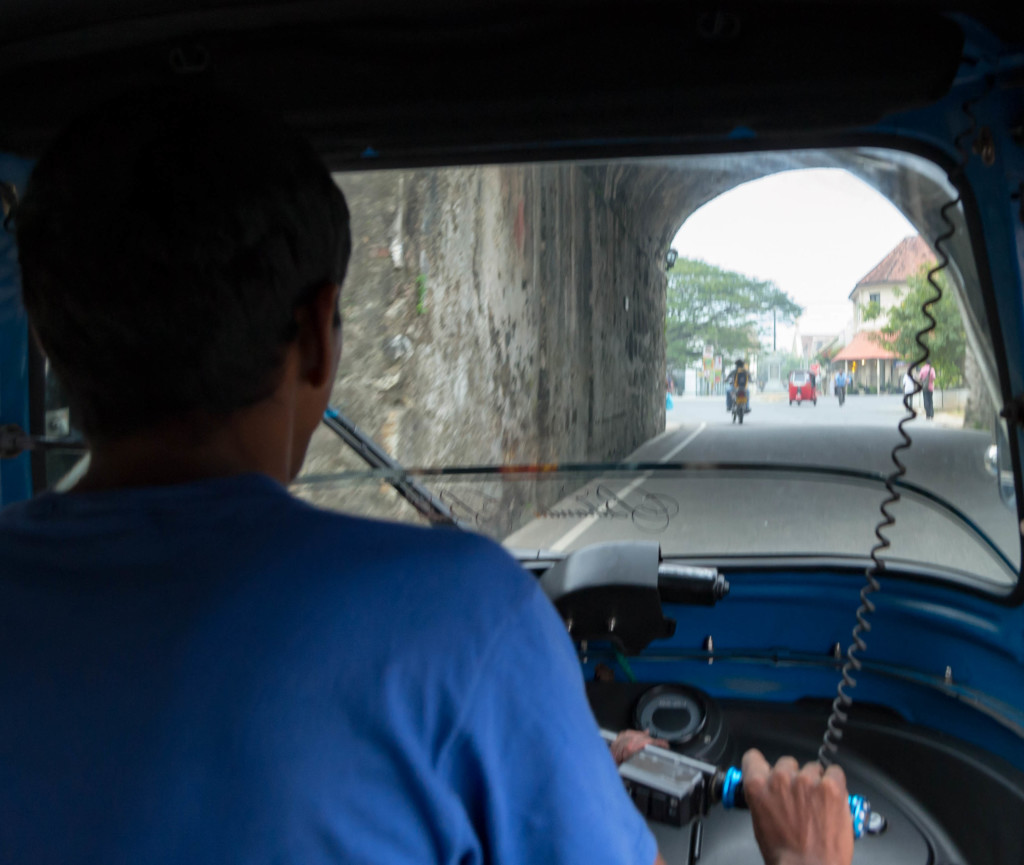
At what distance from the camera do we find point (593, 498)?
187cm

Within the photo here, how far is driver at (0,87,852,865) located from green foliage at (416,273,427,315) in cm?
164

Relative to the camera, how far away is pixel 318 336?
81cm

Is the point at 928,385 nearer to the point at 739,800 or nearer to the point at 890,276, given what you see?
the point at 890,276

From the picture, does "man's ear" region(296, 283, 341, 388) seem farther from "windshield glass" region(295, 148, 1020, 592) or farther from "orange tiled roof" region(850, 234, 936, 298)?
"orange tiled roof" region(850, 234, 936, 298)

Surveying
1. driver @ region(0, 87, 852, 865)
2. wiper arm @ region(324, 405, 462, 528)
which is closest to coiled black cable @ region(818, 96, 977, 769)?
wiper arm @ region(324, 405, 462, 528)

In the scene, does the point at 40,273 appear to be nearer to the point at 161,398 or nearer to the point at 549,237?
the point at 161,398

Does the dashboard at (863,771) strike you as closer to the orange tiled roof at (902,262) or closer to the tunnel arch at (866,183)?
the tunnel arch at (866,183)

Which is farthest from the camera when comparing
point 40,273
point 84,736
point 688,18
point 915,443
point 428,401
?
point 428,401

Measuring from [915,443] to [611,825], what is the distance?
1.22m

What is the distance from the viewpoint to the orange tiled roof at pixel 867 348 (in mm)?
1648

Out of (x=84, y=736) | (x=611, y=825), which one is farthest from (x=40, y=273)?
(x=611, y=825)

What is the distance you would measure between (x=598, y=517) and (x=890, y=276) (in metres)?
0.76

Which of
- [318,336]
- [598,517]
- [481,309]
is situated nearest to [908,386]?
[598,517]

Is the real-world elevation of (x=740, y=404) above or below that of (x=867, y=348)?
below
